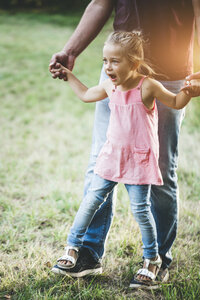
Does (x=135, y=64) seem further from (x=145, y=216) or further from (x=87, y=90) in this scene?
(x=145, y=216)

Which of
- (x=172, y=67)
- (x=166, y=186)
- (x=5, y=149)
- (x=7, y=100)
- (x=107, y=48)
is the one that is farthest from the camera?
(x=7, y=100)

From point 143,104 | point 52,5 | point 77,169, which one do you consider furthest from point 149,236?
point 52,5

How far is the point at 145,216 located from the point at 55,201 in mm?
1322

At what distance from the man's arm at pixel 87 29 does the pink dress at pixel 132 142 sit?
1.22 feet

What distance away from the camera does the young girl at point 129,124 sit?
65.1 inches

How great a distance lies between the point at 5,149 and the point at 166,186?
2.61 metres

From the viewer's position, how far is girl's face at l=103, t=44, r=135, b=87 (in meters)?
1.63

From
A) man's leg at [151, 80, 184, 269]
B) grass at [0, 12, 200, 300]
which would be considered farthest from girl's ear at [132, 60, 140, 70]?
grass at [0, 12, 200, 300]

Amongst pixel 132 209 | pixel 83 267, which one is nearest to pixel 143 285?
pixel 83 267

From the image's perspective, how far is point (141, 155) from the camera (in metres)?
1.73

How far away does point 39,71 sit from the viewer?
25.3ft

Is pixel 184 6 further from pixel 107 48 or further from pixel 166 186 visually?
pixel 166 186

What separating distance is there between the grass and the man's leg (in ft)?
0.76

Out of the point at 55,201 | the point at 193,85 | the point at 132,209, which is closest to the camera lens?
the point at 193,85
